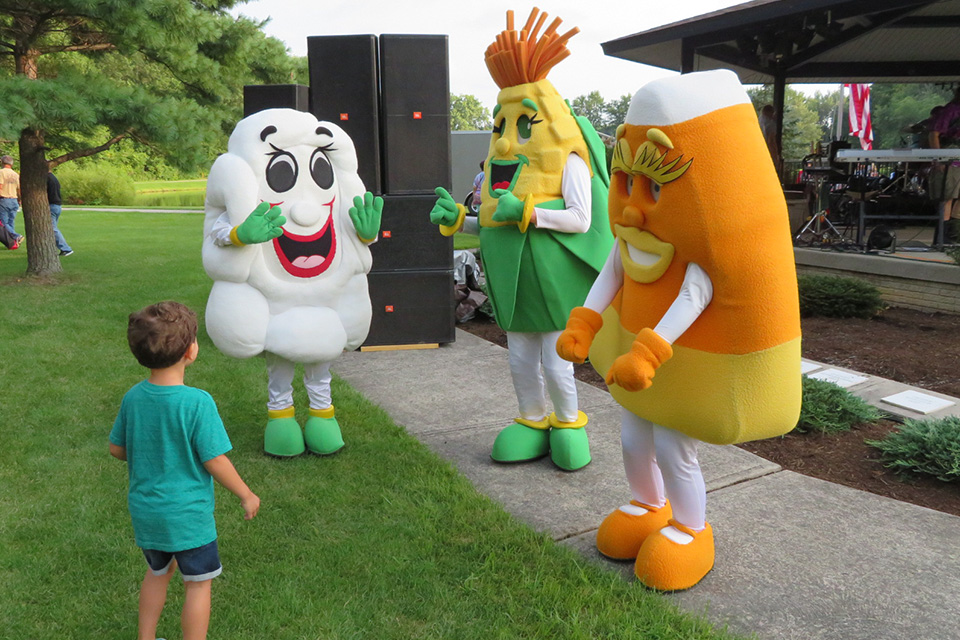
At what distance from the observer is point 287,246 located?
3.82 meters

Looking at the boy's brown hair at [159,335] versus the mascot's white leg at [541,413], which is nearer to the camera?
the boy's brown hair at [159,335]

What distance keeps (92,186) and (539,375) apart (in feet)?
101

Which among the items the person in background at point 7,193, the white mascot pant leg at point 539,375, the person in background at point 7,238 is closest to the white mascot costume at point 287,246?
the white mascot pant leg at point 539,375

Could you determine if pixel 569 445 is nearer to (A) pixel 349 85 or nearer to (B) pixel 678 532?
(B) pixel 678 532

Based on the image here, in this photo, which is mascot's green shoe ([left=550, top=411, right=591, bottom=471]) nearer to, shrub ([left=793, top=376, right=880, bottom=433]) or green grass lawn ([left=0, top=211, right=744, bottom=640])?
green grass lawn ([left=0, top=211, right=744, bottom=640])

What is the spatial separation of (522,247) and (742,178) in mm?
1375

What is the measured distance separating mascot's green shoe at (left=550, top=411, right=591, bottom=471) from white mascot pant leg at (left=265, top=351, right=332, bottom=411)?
125cm

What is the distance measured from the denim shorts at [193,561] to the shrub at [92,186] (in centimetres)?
3147

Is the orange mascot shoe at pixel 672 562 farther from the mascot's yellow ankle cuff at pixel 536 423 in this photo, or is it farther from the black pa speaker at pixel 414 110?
the black pa speaker at pixel 414 110

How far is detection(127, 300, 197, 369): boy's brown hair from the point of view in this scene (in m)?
2.12

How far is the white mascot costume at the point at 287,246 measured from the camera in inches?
145

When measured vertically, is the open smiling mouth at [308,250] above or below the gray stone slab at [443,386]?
above

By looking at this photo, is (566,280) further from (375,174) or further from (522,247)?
(375,174)

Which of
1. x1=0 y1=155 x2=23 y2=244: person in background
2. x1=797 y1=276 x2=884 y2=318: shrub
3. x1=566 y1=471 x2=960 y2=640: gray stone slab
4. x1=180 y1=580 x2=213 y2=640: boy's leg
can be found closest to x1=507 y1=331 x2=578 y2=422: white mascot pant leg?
x1=566 y1=471 x2=960 y2=640: gray stone slab
